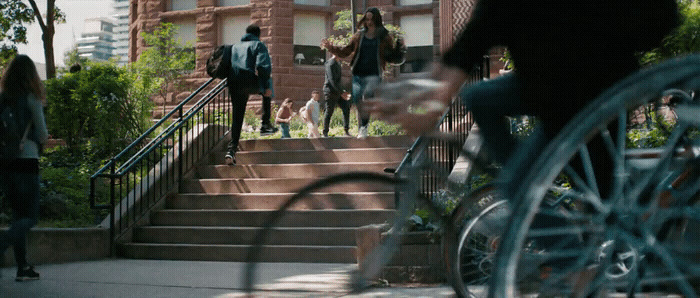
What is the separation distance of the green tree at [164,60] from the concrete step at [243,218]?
12.9 m

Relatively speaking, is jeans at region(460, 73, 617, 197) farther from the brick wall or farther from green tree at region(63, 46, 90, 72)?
green tree at region(63, 46, 90, 72)

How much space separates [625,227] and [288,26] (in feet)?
75.4

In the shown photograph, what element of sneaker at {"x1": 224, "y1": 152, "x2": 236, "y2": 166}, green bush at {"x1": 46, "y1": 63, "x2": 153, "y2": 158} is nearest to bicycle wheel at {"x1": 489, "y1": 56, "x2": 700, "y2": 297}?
sneaker at {"x1": 224, "y1": 152, "x2": 236, "y2": 166}

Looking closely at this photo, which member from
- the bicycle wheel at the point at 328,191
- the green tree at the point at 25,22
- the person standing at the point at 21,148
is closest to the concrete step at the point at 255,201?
the person standing at the point at 21,148

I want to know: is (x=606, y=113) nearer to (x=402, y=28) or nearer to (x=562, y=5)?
(x=562, y=5)

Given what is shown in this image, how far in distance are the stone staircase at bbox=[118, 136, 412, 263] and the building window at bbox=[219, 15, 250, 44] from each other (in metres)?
13.7

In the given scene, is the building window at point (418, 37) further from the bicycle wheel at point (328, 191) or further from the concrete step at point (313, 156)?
the bicycle wheel at point (328, 191)

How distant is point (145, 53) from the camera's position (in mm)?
24094

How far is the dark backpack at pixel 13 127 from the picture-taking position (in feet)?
23.3

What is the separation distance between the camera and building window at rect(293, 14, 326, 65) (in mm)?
25422

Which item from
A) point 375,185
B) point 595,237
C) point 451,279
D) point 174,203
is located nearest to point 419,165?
point 375,185

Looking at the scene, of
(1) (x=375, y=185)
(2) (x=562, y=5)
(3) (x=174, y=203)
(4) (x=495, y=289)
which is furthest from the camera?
(3) (x=174, y=203)

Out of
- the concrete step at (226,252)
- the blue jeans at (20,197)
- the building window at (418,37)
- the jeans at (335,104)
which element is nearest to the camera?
the blue jeans at (20,197)

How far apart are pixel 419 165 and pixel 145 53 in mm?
21849
